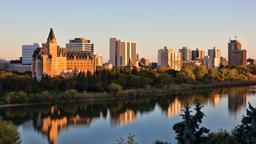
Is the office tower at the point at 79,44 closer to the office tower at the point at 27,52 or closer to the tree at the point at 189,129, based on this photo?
the office tower at the point at 27,52

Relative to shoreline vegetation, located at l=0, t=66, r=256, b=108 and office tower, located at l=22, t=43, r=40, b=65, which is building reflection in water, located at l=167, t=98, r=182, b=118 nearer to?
shoreline vegetation, located at l=0, t=66, r=256, b=108

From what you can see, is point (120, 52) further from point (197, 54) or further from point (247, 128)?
point (247, 128)

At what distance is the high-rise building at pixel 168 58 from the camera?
175 ft

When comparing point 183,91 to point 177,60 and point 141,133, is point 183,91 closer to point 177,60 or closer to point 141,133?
point 141,133

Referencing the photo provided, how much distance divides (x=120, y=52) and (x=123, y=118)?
135 ft

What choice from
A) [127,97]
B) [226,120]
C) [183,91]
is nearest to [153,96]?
[127,97]

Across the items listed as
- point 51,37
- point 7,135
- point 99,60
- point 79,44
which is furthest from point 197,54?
point 7,135

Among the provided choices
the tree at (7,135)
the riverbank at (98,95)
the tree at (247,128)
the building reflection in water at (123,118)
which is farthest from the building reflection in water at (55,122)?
the tree at (247,128)

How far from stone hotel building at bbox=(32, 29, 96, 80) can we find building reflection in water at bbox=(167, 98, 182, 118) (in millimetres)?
12918

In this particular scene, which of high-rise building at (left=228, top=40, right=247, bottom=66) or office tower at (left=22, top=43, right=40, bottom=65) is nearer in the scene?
office tower at (left=22, top=43, right=40, bottom=65)

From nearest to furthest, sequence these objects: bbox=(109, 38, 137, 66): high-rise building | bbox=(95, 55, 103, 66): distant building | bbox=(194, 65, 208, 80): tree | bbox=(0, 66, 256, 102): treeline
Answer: bbox=(0, 66, 256, 102): treeline → bbox=(194, 65, 208, 80): tree → bbox=(95, 55, 103, 66): distant building → bbox=(109, 38, 137, 66): high-rise building

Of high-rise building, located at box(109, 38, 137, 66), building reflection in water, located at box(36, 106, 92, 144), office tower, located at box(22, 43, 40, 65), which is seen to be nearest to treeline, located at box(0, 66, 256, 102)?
building reflection in water, located at box(36, 106, 92, 144)

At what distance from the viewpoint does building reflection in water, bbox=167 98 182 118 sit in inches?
625

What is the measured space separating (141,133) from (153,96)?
11.8 meters
